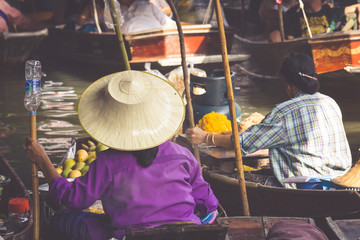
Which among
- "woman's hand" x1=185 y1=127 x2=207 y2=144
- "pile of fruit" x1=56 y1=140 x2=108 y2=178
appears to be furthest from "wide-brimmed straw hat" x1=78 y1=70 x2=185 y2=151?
"pile of fruit" x1=56 y1=140 x2=108 y2=178

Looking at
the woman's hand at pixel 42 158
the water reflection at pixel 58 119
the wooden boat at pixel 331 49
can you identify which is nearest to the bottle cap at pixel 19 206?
the woman's hand at pixel 42 158

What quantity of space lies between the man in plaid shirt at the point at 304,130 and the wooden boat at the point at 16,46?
737 cm

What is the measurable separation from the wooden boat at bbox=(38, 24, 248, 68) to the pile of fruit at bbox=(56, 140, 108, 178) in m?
4.14

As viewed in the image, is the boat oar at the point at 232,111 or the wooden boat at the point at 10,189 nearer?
the boat oar at the point at 232,111

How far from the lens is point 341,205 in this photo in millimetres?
2891

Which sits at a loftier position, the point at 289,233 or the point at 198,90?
the point at 198,90

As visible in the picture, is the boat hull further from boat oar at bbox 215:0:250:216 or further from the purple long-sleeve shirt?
the purple long-sleeve shirt

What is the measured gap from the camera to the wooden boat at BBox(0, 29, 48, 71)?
934 centimetres

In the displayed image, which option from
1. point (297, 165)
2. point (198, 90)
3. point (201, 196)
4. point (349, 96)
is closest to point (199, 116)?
point (198, 90)

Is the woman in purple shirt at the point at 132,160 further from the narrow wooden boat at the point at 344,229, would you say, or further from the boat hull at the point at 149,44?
the boat hull at the point at 149,44

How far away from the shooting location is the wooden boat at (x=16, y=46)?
9.34 metres

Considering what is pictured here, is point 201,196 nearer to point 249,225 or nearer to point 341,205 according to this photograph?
point 249,225

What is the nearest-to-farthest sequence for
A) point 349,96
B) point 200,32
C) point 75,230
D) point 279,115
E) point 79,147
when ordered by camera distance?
point 75,230 → point 279,115 → point 79,147 → point 349,96 → point 200,32

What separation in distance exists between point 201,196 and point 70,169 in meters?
1.81
